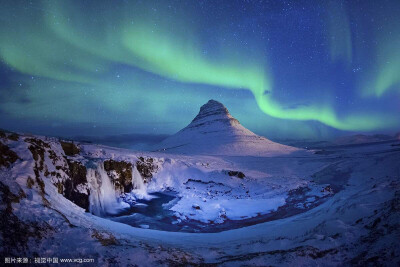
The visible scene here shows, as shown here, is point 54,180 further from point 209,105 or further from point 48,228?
point 209,105

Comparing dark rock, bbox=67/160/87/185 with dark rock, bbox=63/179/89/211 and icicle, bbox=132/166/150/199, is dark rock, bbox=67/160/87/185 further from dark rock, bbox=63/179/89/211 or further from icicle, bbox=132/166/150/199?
icicle, bbox=132/166/150/199

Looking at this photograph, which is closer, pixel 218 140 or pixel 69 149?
pixel 69 149

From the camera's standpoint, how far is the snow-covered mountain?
71.6 m

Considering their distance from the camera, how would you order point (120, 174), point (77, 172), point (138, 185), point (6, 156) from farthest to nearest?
point (138, 185) < point (120, 174) < point (77, 172) < point (6, 156)

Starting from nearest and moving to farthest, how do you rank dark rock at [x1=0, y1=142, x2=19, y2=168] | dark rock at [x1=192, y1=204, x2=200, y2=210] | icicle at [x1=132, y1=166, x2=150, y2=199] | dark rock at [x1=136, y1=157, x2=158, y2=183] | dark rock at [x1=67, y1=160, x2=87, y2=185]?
dark rock at [x1=0, y1=142, x2=19, y2=168], dark rock at [x1=67, y1=160, x2=87, y2=185], dark rock at [x1=192, y1=204, x2=200, y2=210], icicle at [x1=132, y1=166, x2=150, y2=199], dark rock at [x1=136, y1=157, x2=158, y2=183]

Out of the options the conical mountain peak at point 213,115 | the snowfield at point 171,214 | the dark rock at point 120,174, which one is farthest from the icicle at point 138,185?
the conical mountain peak at point 213,115

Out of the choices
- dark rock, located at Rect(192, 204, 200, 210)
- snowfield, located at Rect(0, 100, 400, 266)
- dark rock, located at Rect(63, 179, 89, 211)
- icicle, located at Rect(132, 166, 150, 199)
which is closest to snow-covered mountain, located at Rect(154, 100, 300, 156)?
snowfield, located at Rect(0, 100, 400, 266)

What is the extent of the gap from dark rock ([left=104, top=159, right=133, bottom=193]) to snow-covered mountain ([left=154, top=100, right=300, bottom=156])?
49292mm

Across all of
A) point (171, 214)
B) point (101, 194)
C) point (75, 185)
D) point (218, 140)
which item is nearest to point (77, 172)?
point (75, 185)

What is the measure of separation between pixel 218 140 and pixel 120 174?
71687 mm

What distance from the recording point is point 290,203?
16.0 metres

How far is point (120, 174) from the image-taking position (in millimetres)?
17719

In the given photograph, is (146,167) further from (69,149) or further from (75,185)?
(75,185)

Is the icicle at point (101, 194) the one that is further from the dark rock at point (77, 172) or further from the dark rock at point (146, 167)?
the dark rock at point (146, 167)
